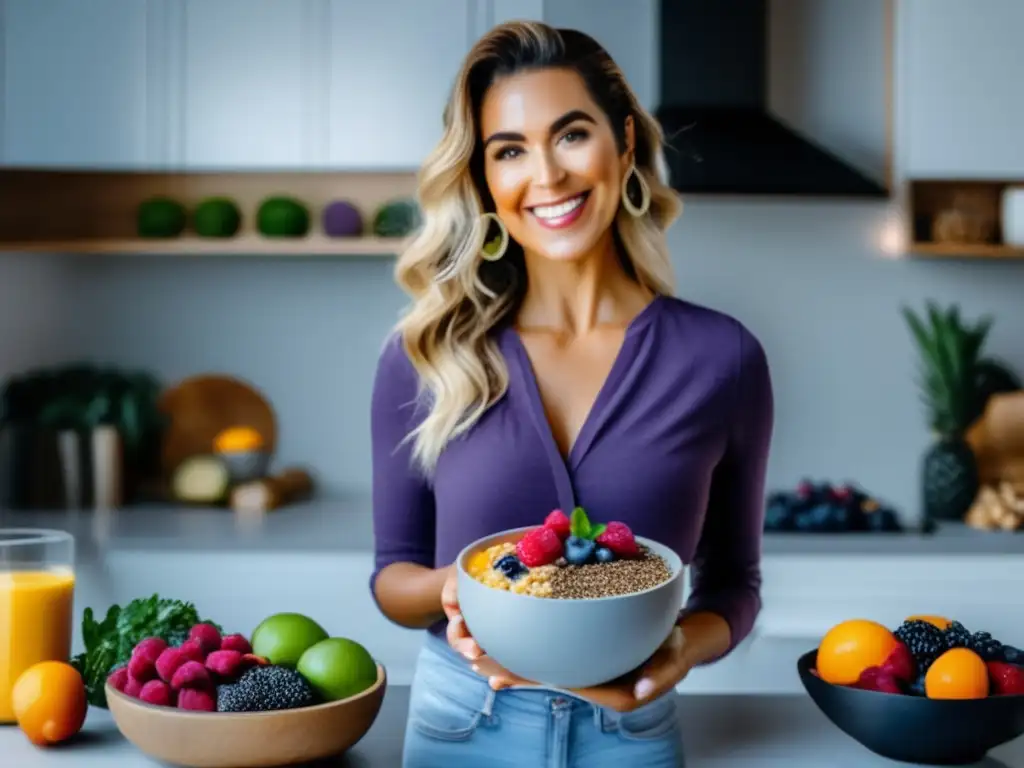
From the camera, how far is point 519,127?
1.25 m

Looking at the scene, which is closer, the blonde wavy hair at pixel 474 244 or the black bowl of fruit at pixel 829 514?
the blonde wavy hair at pixel 474 244

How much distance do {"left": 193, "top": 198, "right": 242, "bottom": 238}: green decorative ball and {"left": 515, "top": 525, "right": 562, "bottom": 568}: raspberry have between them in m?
2.21

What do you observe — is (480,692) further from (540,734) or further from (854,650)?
(854,650)

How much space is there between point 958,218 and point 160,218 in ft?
6.47

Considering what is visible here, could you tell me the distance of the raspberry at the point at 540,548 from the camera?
0.96m

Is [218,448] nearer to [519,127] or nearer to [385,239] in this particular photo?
[385,239]

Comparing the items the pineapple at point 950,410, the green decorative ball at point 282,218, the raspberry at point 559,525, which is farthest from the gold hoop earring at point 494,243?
the pineapple at point 950,410

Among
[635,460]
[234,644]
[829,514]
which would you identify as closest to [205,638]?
[234,644]

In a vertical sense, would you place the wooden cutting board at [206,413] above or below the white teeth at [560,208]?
below

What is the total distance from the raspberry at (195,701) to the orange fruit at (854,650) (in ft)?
1.79

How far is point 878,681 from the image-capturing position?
3.51 feet

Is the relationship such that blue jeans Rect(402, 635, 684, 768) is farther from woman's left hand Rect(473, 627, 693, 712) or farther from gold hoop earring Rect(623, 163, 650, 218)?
gold hoop earring Rect(623, 163, 650, 218)

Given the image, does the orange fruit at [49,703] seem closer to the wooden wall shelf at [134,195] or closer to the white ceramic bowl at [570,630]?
the white ceramic bowl at [570,630]

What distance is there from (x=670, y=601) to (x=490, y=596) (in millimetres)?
143
